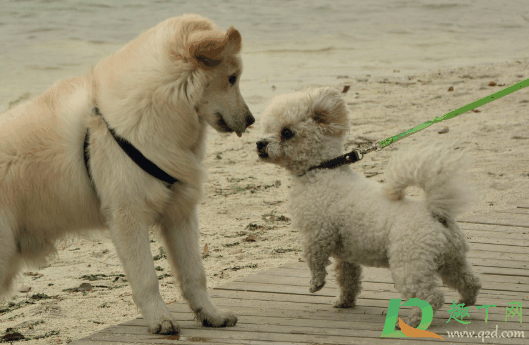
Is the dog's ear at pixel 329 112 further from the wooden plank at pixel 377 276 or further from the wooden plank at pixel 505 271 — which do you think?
the wooden plank at pixel 505 271

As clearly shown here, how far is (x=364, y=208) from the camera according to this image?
3.27 m

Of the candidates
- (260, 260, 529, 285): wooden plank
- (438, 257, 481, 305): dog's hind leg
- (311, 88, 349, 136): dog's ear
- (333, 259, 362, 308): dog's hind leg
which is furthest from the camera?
(260, 260, 529, 285): wooden plank

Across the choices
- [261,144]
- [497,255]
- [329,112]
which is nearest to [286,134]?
[261,144]

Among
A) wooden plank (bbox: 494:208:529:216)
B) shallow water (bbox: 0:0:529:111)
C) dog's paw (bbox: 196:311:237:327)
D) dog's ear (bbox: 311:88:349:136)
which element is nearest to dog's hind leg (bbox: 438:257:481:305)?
dog's ear (bbox: 311:88:349:136)

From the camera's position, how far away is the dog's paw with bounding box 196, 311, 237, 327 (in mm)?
3533

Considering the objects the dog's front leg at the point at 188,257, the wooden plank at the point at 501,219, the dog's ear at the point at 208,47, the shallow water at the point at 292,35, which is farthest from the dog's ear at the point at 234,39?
the shallow water at the point at 292,35

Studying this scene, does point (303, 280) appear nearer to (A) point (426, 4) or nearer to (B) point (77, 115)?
(B) point (77, 115)

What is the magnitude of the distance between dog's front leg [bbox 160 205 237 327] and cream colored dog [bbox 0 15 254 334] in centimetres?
1

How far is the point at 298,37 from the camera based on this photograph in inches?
714

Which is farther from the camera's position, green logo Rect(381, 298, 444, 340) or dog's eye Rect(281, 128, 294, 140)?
dog's eye Rect(281, 128, 294, 140)

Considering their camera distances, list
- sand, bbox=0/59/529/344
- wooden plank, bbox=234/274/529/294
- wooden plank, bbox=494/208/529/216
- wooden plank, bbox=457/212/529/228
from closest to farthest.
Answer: wooden plank, bbox=234/274/529/294 < sand, bbox=0/59/529/344 < wooden plank, bbox=457/212/529/228 < wooden plank, bbox=494/208/529/216

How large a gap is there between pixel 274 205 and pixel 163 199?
3.29 m

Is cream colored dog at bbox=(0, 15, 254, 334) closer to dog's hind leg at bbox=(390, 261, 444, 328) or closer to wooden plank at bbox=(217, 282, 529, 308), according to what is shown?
wooden plank at bbox=(217, 282, 529, 308)

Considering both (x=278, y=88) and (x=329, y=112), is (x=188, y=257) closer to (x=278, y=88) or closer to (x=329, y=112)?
(x=329, y=112)
